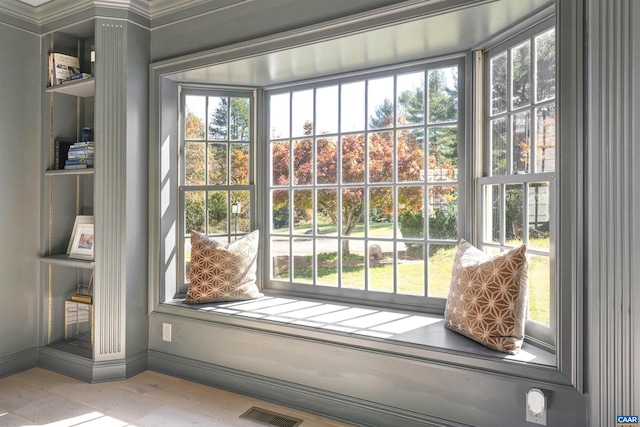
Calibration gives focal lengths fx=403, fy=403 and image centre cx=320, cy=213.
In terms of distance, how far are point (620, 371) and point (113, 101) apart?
10.3 ft

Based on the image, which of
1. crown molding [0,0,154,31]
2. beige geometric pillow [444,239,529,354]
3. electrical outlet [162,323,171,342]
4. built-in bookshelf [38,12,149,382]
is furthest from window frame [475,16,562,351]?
built-in bookshelf [38,12,149,382]

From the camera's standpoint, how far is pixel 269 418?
2250 millimetres

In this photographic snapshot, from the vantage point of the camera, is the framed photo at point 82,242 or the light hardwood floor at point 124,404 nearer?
the light hardwood floor at point 124,404

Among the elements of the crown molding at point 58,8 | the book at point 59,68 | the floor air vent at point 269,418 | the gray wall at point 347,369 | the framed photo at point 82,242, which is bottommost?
the floor air vent at point 269,418

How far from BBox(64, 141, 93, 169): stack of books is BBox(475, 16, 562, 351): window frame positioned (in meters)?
2.63

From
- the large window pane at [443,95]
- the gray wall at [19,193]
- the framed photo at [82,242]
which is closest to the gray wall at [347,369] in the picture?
the framed photo at [82,242]

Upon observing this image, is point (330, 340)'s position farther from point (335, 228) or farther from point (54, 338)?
point (54, 338)

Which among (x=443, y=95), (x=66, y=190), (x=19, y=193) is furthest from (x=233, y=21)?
(x=19, y=193)

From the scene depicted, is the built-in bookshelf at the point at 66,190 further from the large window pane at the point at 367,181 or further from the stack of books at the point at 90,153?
the large window pane at the point at 367,181

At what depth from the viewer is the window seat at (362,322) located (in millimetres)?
1927

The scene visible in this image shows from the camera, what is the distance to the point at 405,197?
267cm

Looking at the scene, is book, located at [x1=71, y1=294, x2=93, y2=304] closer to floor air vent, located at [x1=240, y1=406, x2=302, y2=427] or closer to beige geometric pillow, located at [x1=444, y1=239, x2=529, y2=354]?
floor air vent, located at [x1=240, y1=406, x2=302, y2=427]

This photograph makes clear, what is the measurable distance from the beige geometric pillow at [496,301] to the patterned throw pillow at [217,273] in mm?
1516

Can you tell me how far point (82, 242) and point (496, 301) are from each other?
2.78m
